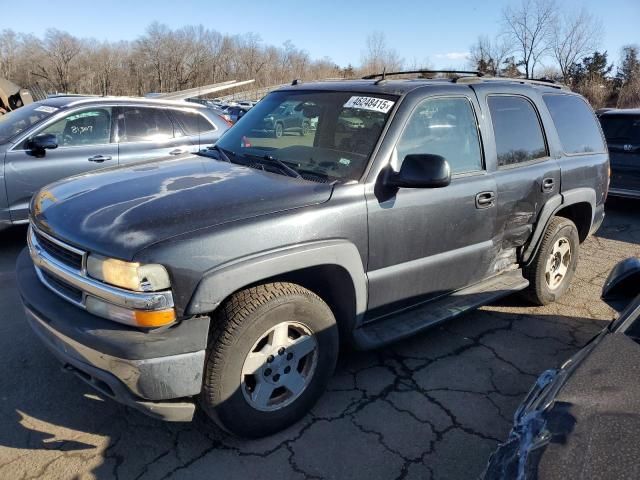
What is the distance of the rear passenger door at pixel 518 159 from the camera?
12.1 ft

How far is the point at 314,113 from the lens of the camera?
11.8 feet

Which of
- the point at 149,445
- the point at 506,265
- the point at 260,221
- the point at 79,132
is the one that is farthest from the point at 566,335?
the point at 79,132

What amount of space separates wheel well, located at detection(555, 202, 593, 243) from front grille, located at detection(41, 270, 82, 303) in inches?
156

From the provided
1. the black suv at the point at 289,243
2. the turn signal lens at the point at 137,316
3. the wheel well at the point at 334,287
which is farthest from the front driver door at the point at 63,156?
the wheel well at the point at 334,287

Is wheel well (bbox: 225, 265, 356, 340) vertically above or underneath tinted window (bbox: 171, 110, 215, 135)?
underneath

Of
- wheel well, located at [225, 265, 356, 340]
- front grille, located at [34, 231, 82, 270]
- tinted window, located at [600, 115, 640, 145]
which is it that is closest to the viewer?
front grille, located at [34, 231, 82, 270]

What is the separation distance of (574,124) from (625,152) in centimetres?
451

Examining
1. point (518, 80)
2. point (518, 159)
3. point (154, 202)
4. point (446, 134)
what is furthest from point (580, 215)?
point (154, 202)

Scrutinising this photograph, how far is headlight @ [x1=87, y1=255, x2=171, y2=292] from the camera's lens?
2209 millimetres

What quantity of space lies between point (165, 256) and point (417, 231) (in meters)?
1.59

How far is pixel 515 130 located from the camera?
12.9 ft

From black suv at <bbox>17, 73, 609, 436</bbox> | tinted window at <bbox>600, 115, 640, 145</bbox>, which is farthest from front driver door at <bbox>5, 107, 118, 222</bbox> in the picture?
tinted window at <bbox>600, 115, 640, 145</bbox>

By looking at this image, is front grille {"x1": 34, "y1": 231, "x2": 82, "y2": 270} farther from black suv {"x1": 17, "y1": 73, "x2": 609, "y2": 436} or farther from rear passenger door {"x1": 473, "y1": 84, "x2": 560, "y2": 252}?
rear passenger door {"x1": 473, "y1": 84, "x2": 560, "y2": 252}

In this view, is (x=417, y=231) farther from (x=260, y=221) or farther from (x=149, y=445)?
(x=149, y=445)
